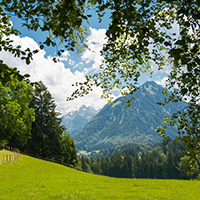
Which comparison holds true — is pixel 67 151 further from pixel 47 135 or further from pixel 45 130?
pixel 45 130

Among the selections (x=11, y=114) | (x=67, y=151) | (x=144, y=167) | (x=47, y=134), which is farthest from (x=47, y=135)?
(x=144, y=167)

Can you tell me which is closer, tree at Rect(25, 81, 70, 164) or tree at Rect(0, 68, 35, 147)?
tree at Rect(0, 68, 35, 147)

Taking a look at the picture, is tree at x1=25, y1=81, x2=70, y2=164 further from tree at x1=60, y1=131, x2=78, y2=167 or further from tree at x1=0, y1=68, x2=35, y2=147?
tree at x1=0, y1=68, x2=35, y2=147

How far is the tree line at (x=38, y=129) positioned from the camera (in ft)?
117

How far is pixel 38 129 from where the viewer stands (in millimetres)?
44875

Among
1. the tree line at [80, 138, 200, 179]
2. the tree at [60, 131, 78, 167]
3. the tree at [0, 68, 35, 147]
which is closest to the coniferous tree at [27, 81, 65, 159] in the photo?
the tree at [60, 131, 78, 167]

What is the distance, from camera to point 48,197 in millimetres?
13672

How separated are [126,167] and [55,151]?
88.5 meters

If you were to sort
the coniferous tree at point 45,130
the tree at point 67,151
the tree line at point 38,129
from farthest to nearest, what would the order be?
the tree at point 67,151 < the coniferous tree at point 45,130 < the tree line at point 38,129

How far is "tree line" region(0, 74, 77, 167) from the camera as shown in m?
35.6

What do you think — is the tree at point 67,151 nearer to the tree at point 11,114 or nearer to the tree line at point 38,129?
the tree line at point 38,129

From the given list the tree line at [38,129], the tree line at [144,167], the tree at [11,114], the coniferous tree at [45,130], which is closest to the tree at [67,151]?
the tree line at [38,129]

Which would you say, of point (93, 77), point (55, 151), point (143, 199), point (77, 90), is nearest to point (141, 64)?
point (93, 77)

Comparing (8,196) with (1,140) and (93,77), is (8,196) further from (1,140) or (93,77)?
(1,140)
